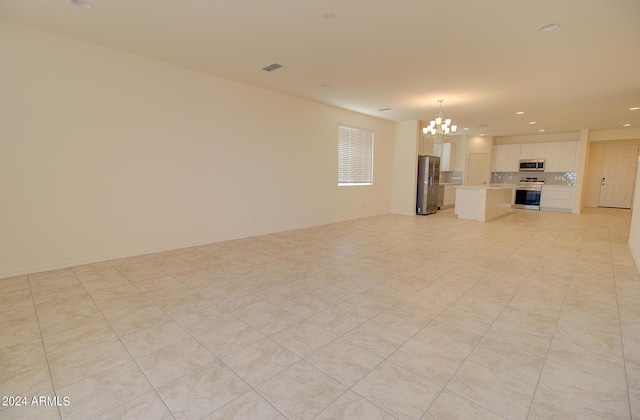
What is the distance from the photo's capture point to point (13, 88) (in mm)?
3158

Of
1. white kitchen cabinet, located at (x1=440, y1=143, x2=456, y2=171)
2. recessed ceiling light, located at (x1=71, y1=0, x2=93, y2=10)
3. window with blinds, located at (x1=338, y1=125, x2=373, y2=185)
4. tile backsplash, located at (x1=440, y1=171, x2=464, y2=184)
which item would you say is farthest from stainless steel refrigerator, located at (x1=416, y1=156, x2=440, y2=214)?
recessed ceiling light, located at (x1=71, y1=0, x2=93, y2=10)

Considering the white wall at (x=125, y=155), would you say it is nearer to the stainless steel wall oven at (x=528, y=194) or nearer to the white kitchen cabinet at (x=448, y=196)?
the white kitchen cabinet at (x=448, y=196)

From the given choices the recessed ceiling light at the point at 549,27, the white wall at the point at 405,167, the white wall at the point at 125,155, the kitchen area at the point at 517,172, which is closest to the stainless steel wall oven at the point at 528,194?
the kitchen area at the point at 517,172

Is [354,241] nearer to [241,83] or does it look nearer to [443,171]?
[241,83]

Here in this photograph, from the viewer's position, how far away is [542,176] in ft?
34.3

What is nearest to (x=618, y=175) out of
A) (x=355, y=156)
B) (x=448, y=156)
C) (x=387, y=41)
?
(x=448, y=156)

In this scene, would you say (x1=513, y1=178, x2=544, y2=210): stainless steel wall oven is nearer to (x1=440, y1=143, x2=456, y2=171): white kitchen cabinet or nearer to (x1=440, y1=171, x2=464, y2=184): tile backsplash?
(x1=440, y1=171, x2=464, y2=184): tile backsplash

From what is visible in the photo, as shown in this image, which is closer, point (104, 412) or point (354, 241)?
point (104, 412)

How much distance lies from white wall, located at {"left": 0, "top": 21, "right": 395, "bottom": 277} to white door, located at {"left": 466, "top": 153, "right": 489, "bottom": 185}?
7741 mm

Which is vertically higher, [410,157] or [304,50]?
[304,50]

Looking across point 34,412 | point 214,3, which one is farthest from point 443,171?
point 34,412

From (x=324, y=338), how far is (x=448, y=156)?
1012 cm

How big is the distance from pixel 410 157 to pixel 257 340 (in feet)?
24.1

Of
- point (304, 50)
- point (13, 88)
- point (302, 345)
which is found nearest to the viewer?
point (302, 345)
